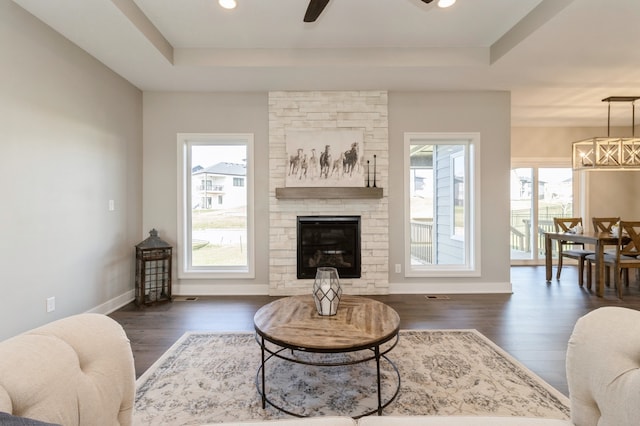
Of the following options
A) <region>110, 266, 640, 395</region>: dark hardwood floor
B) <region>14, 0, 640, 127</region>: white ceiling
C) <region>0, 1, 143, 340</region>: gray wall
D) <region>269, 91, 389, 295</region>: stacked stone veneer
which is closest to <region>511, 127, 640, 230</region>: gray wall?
<region>14, 0, 640, 127</region>: white ceiling

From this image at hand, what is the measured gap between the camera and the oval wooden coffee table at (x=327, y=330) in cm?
168

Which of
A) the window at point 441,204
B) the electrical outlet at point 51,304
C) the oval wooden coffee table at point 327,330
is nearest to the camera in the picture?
the oval wooden coffee table at point 327,330

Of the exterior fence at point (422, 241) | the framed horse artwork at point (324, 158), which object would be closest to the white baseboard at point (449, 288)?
the exterior fence at point (422, 241)

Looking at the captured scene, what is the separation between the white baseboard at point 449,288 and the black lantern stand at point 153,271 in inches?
116

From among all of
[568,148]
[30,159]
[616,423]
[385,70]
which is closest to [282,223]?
[385,70]

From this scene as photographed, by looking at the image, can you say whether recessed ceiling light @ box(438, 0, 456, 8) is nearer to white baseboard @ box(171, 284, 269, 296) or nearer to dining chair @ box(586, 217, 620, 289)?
white baseboard @ box(171, 284, 269, 296)

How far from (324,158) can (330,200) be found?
0.57 m

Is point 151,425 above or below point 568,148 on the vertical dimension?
below

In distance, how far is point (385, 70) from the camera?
3.57 metres

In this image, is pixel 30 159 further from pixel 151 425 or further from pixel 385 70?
pixel 385 70

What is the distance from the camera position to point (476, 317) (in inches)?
132

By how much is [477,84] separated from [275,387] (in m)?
4.11

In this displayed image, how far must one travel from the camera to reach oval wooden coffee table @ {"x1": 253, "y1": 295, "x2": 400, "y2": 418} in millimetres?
1677

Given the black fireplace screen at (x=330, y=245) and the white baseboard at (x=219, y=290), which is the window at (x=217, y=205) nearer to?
the white baseboard at (x=219, y=290)
